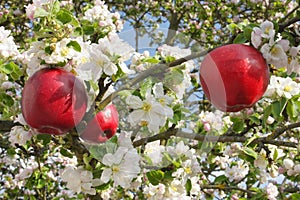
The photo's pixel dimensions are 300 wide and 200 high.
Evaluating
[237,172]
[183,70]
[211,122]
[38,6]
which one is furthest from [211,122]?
[38,6]

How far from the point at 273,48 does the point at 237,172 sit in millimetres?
1609

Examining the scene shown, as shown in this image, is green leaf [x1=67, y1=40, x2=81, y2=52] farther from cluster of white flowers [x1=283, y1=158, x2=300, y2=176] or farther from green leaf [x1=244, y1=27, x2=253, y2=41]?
cluster of white flowers [x1=283, y1=158, x2=300, y2=176]

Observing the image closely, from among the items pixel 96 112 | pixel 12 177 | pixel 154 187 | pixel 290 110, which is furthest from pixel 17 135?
pixel 12 177

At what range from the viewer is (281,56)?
1078 mm

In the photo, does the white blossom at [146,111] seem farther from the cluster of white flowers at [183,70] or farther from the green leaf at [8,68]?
the green leaf at [8,68]

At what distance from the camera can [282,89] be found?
1.38 meters

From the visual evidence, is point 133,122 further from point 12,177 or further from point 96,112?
point 12,177

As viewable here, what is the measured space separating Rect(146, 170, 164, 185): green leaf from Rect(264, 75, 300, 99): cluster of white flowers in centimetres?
47

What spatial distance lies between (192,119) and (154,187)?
0.29m

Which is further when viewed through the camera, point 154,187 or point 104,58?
point 154,187

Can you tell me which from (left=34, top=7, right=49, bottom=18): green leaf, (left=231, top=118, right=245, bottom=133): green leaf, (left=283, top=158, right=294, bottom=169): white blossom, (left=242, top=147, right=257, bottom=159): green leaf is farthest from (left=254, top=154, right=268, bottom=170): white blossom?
(left=34, top=7, right=49, bottom=18): green leaf

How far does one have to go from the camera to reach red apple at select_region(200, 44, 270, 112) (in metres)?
1.08

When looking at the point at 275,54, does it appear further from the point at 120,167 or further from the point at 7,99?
the point at 7,99

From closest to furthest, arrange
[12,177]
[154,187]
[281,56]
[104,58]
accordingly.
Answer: [281,56] < [104,58] < [154,187] < [12,177]
